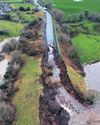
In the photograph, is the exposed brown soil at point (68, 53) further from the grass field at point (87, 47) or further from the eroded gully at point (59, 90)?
the eroded gully at point (59, 90)

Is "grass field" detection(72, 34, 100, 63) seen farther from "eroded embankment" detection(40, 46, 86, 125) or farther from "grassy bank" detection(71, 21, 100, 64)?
"eroded embankment" detection(40, 46, 86, 125)

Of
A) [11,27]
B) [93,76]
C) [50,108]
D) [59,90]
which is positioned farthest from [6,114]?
[11,27]

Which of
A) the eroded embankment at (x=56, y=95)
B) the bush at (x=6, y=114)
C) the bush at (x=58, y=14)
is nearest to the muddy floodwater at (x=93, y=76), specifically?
the eroded embankment at (x=56, y=95)

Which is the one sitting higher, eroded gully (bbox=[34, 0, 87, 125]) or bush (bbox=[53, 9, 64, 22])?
eroded gully (bbox=[34, 0, 87, 125])

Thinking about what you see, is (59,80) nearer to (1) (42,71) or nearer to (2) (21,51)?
(1) (42,71)

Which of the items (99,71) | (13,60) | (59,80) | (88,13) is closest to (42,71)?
(59,80)

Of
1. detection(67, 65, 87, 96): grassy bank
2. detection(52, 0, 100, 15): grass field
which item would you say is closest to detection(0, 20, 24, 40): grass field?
detection(52, 0, 100, 15): grass field

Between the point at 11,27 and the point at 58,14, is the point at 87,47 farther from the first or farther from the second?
the point at 11,27
